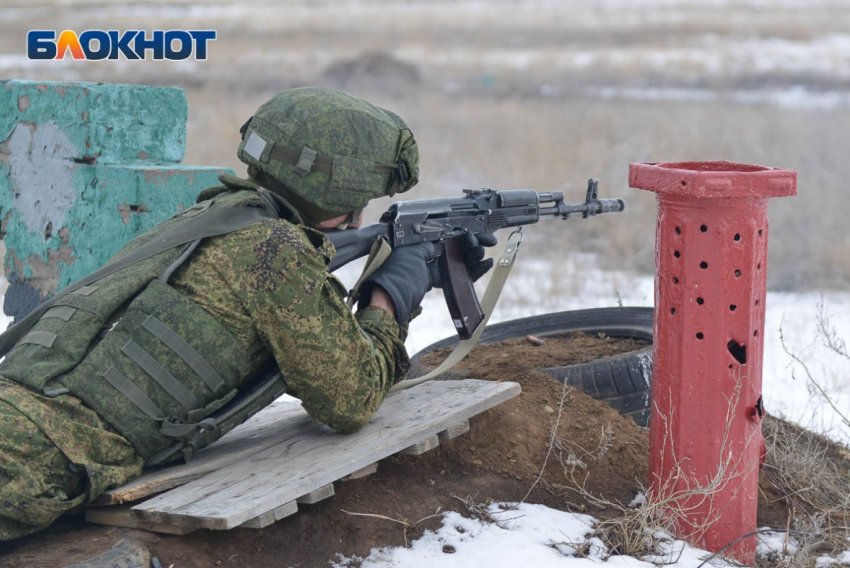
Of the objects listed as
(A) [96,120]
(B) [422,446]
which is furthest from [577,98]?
(B) [422,446]

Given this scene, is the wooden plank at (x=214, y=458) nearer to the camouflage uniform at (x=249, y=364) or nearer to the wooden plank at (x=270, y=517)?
the camouflage uniform at (x=249, y=364)

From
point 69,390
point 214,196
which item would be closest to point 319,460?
point 69,390

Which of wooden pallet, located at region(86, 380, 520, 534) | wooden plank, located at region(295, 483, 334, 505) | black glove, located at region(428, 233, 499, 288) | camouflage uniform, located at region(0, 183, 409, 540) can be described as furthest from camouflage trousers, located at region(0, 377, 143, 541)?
black glove, located at region(428, 233, 499, 288)

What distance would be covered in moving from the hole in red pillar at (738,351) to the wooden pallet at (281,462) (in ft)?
2.68

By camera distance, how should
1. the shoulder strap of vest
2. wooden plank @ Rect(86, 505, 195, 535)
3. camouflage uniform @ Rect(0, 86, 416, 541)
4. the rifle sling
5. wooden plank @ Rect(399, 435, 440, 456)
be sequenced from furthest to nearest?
1. the rifle sling
2. wooden plank @ Rect(399, 435, 440, 456)
3. the shoulder strap of vest
4. wooden plank @ Rect(86, 505, 195, 535)
5. camouflage uniform @ Rect(0, 86, 416, 541)

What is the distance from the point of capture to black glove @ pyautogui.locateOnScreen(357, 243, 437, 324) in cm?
329

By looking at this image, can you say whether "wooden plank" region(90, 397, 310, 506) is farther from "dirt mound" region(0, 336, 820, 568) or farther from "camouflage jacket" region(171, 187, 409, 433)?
"camouflage jacket" region(171, 187, 409, 433)

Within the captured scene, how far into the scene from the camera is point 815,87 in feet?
71.7

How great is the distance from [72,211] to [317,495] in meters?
2.44

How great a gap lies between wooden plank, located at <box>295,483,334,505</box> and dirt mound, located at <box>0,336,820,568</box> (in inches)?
7.0

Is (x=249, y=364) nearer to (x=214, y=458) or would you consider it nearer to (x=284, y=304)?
(x=284, y=304)

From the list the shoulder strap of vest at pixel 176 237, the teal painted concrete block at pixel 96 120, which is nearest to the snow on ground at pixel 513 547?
the shoulder strap of vest at pixel 176 237

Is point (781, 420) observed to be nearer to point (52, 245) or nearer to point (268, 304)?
point (268, 304)

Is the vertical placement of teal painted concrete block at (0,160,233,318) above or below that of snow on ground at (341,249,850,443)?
above
